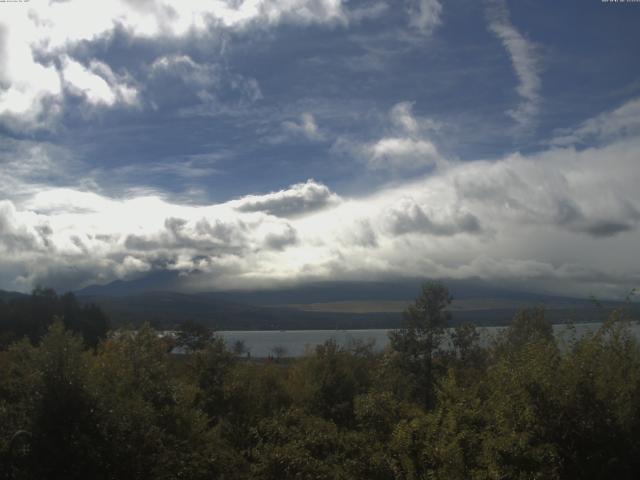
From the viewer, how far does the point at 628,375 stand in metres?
18.0

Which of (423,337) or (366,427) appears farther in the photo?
(423,337)

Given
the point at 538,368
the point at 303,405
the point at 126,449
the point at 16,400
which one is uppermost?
the point at 538,368

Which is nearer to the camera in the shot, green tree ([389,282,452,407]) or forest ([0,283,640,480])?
forest ([0,283,640,480])

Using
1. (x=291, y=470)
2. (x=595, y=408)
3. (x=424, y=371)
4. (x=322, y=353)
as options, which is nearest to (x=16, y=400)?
(x=291, y=470)

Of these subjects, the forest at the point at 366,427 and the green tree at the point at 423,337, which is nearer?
the forest at the point at 366,427

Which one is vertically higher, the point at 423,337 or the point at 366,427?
the point at 423,337

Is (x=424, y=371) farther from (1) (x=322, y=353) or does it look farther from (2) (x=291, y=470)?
(2) (x=291, y=470)

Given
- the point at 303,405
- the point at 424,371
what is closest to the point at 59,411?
the point at 303,405

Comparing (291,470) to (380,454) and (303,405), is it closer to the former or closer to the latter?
(380,454)

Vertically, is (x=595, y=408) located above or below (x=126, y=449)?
above

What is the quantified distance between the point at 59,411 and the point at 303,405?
2096cm

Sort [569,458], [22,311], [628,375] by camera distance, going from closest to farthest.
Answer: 1. [569,458]
2. [628,375]
3. [22,311]

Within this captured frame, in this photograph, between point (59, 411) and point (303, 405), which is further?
point (303, 405)

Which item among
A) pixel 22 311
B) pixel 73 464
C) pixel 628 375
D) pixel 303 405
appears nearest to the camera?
pixel 73 464
